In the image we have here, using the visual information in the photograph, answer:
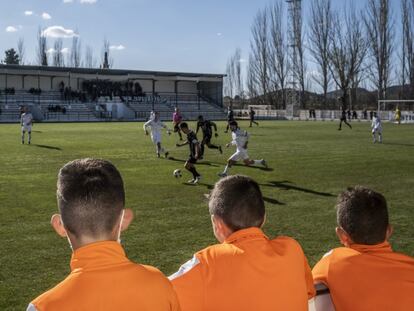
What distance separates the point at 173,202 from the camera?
10836 mm

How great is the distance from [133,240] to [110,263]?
226 inches

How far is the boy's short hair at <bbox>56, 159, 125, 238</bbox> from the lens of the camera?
222cm

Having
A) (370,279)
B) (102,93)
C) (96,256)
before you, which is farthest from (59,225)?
(102,93)

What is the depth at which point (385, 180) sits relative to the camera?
45.0 ft

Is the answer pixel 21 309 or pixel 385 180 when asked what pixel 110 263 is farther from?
pixel 385 180

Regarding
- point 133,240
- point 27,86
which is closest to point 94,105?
point 27,86

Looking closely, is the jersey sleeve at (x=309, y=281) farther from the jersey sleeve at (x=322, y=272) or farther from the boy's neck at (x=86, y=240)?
the boy's neck at (x=86, y=240)

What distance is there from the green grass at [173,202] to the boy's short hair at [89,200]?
11.3ft

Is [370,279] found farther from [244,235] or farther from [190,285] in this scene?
[190,285]

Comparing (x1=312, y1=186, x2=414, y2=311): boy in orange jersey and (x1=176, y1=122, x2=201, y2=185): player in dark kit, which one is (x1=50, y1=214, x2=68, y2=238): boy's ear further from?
(x1=176, y1=122, x2=201, y2=185): player in dark kit

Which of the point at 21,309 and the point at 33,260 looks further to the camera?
the point at 33,260

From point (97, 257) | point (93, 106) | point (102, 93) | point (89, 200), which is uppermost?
point (102, 93)

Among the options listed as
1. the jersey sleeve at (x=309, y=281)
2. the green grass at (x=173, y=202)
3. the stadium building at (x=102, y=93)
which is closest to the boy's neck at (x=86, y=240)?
the jersey sleeve at (x=309, y=281)

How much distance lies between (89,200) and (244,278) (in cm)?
94
